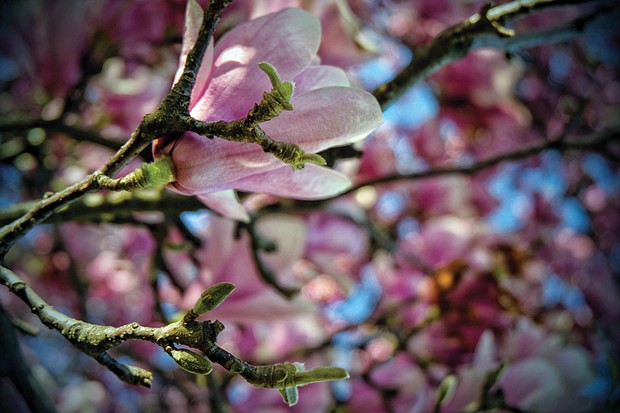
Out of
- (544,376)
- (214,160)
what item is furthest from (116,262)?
(214,160)

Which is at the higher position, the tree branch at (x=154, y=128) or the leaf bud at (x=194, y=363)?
the tree branch at (x=154, y=128)

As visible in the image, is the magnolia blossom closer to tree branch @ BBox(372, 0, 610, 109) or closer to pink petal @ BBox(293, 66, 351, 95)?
pink petal @ BBox(293, 66, 351, 95)

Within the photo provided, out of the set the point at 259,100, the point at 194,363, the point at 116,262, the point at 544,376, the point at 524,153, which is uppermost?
the point at 259,100

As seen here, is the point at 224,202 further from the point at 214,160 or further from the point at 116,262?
the point at 116,262

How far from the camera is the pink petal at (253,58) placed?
15.5 inches

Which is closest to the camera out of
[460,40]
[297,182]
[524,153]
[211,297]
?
[211,297]

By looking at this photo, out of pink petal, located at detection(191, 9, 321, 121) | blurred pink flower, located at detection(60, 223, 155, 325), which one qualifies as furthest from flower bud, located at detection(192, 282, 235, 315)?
blurred pink flower, located at detection(60, 223, 155, 325)

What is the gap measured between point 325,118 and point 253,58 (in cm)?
8

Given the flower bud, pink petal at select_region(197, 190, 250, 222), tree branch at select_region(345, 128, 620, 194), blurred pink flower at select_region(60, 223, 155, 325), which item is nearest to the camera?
the flower bud

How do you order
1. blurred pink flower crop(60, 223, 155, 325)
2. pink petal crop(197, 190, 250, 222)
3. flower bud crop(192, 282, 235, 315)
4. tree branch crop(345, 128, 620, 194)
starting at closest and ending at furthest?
flower bud crop(192, 282, 235, 315) → pink petal crop(197, 190, 250, 222) → tree branch crop(345, 128, 620, 194) → blurred pink flower crop(60, 223, 155, 325)

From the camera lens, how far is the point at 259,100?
39cm

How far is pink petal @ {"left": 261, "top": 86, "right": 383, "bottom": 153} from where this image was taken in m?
0.38

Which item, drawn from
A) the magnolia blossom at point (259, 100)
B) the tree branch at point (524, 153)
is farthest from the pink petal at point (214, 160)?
the tree branch at point (524, 153)

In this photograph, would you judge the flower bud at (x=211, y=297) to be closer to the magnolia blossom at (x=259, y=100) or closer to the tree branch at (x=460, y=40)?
the magnolia blossom at (x=259, y=100)
